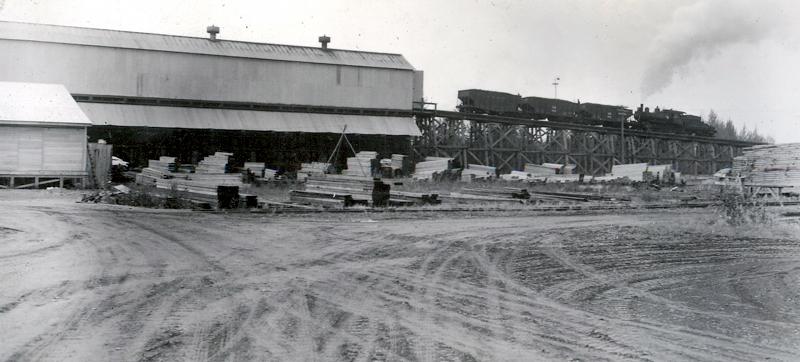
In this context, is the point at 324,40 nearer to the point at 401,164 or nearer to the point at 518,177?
the point at 401,164

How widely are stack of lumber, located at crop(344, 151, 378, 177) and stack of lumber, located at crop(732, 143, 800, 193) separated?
18.2 metres

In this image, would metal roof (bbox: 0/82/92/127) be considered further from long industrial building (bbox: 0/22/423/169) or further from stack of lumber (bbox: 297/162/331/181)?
stack of lumber (bbox: 297/162/331/181)

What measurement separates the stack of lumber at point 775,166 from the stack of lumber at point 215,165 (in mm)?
21315

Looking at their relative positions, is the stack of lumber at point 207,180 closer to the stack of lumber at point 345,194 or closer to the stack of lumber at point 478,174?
the stack of lumber at point 345,194

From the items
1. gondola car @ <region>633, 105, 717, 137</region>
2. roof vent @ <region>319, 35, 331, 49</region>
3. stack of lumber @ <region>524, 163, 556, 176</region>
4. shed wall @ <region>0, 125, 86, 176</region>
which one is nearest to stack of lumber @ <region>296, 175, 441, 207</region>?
shed wall @ <region>0, 125, 86, 176</region>

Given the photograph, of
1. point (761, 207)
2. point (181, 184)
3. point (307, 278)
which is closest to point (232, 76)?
point (181, 184)

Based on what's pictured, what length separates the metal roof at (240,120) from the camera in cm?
3422

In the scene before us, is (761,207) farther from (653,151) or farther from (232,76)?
(653,151)

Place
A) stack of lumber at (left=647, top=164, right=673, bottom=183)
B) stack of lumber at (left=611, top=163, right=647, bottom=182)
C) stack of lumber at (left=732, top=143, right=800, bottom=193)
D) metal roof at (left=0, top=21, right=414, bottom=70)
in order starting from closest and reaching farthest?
1. stack of lumber at (left=732, top=143, right=800, bottom=193)
2. metal roof at (left=0, top=21, right=414, bottom=70)
3. stack of lumber at (left=647, top=164, right=673, bottom=183)
4. stack of lumber at (left=611, top=163, right=647, bottom=182)

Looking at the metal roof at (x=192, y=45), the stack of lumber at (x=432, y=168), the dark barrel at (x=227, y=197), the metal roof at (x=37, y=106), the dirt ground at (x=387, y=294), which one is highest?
the metal roof at (x=192, y=45)

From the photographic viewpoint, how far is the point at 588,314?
7.36 meters

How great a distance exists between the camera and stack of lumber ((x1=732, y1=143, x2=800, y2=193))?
21234 millimetres

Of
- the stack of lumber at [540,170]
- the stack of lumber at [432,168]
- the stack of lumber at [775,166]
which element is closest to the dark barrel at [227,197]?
the stack of lumber at [775,166]

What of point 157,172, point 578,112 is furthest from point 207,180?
point 578,112
